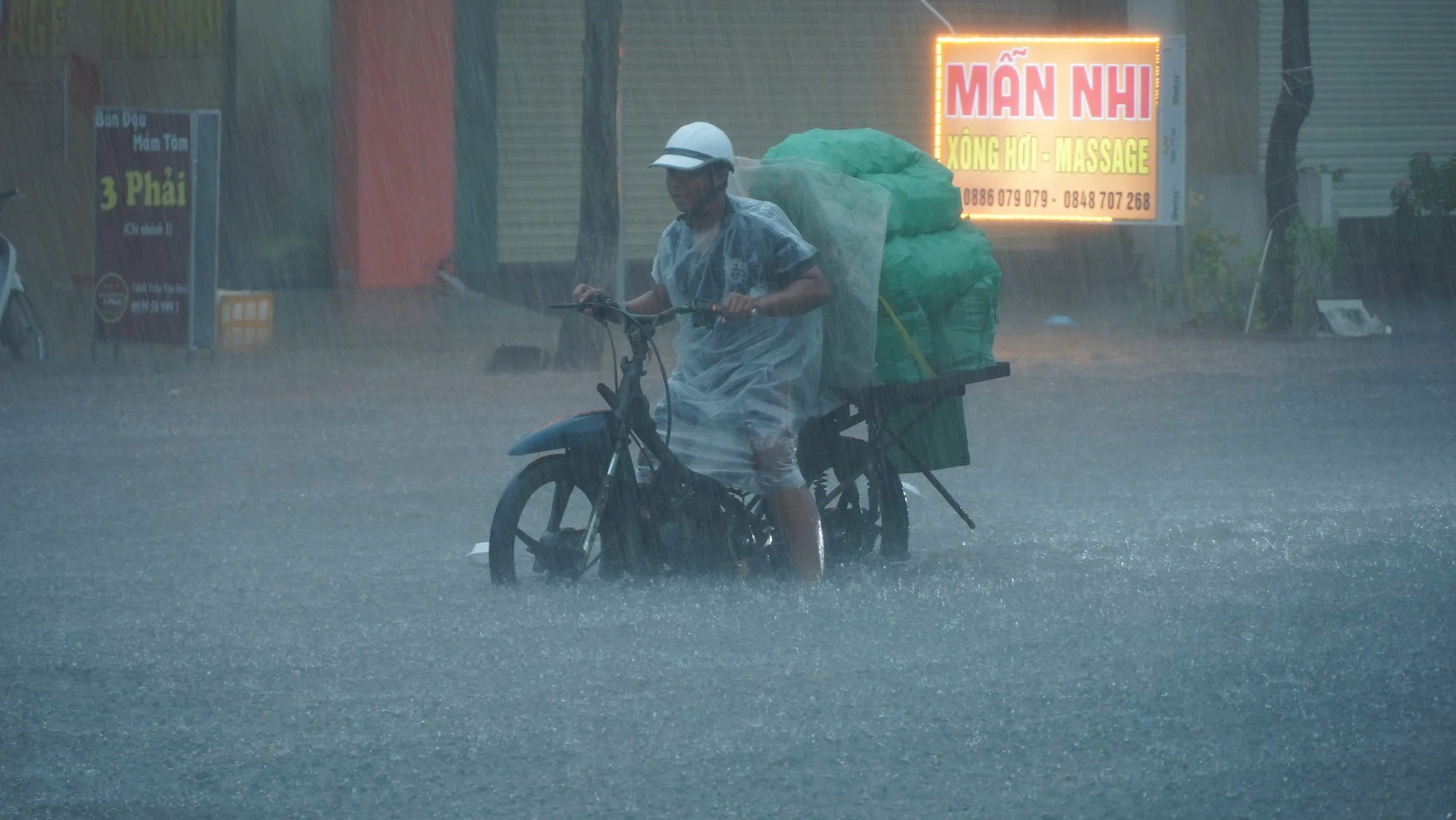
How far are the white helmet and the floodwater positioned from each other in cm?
150

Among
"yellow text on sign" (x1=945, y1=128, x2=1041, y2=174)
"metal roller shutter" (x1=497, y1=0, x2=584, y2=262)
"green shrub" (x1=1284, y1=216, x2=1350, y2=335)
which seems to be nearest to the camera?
"green shrub" (x1=1284, y1=216, x2=1350, y2=335)

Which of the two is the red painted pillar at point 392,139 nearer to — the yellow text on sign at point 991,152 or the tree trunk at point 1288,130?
the yellow text on sign at point 991,152

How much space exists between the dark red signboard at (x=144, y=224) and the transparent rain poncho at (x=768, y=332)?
772 cm

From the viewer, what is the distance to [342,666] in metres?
5.54

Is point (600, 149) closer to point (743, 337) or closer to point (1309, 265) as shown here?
point (1309, 265)

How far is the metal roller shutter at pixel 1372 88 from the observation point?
2358 centimetres

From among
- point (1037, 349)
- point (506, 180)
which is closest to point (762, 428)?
point (1037, 349)

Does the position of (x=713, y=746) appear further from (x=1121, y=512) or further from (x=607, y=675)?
(x=1121, y=512)

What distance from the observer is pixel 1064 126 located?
18.1 m

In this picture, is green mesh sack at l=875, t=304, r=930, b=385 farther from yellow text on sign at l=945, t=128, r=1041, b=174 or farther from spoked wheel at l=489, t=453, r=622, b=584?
yellow text on sign at l=945, t=128, r=1041, b=174

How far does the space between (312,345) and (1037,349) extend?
5984 millimetres

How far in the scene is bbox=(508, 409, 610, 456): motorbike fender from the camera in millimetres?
6504

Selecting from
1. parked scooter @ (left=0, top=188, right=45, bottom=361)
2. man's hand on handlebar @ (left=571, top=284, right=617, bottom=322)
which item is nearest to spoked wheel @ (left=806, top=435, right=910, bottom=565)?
man's hand on handlebar @ (left=571, top=284, right=617, bottom=322)

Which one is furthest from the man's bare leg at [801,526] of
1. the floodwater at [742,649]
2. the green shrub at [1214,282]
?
the green shrub at [1214,282]
